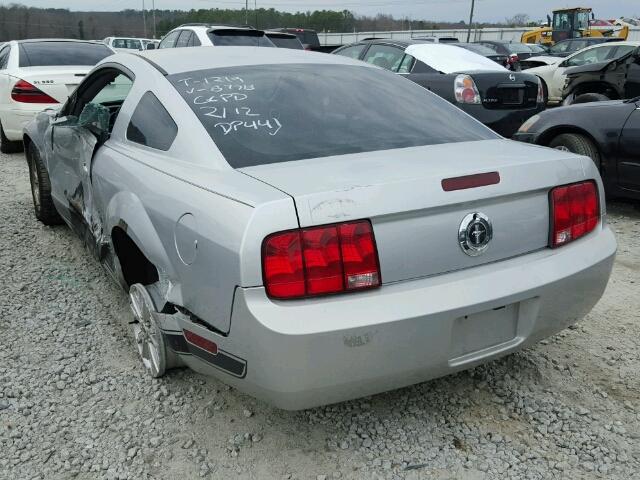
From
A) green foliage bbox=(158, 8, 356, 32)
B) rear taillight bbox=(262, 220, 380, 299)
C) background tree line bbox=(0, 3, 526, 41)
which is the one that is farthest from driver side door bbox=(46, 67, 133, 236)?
green foliage bbox=(158, 8, 356, 32)

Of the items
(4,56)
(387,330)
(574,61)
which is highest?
(574,61)

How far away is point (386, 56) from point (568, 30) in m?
30.0

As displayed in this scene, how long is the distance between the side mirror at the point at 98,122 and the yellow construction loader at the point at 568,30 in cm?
3345

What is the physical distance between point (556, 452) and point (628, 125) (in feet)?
12.0

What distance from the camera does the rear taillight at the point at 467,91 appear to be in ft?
22.7

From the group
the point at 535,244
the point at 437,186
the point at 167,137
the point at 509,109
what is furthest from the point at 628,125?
the point at 167,137

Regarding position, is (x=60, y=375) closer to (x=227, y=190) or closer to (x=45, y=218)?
(x=227, y=190)

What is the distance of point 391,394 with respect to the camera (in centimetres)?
268

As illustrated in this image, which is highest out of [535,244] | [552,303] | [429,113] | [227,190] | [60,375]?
[429,113]

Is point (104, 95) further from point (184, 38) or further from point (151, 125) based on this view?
point (184, 38)

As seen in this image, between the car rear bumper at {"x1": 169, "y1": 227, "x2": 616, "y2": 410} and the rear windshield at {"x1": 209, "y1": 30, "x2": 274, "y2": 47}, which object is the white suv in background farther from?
the car rear bumper at {"x1": 169, "y1": 227, "x2": 616, "y2": 410}

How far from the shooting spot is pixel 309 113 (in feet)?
8.72

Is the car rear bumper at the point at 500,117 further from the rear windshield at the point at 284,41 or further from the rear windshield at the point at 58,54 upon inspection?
the rear windshield at the point at 284,41

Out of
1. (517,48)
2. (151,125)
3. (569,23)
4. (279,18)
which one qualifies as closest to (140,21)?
(279,18)
